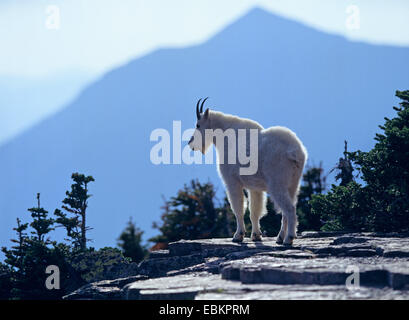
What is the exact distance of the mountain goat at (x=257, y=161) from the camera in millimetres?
10711

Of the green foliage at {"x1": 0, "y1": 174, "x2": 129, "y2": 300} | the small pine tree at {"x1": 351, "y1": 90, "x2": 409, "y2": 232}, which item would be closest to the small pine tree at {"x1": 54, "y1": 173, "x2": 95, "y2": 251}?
the green foliage at {"x1": 0, "y1": 174, "x2": 129, "y2": 300}

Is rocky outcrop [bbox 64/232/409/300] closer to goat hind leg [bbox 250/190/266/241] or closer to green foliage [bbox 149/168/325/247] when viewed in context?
goat hind leg [bbox 250/190/266/241]

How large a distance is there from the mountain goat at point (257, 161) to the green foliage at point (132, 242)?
14.7 meters

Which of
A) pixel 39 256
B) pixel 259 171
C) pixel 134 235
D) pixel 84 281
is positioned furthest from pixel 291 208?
pixel 134 235

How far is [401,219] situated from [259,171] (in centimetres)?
412

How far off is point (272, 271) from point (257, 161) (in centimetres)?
345

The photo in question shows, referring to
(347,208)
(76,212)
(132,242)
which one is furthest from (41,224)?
(132,242)

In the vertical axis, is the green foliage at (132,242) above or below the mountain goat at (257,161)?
below

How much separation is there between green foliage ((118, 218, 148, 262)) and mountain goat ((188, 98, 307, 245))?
14707mm

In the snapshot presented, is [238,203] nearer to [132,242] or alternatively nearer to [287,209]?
[287,209]

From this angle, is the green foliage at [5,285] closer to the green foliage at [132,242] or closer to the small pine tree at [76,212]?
the small pine tree at [76,212]

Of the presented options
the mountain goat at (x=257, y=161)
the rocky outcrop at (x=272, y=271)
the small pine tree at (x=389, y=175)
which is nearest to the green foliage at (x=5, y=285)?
the rocky outcrop at (x=272, y=271)

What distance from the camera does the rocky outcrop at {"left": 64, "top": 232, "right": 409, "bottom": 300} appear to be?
7.36m

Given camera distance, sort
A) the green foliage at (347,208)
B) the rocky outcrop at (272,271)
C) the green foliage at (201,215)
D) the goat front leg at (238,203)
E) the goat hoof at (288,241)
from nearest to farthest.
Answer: the rocky outcrop at (272,271)
the goat hoof at (288,241)
the goat front leg at (238,203)
the green foliage at (347,208)
the green foliage at (201,215)
